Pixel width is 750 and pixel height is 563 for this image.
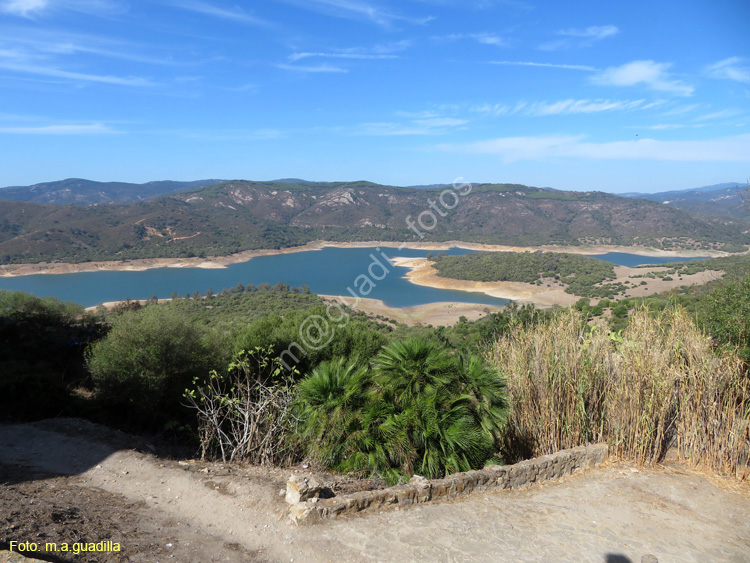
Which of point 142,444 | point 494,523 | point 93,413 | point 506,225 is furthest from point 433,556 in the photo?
point 506,225

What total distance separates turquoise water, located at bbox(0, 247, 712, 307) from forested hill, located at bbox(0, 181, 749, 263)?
964 centimetres

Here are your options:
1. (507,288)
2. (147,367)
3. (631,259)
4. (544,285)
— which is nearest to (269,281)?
(507,288)

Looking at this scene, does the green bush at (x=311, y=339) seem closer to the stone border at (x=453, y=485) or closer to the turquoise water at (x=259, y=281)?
the stone border at (x=453, y=485)

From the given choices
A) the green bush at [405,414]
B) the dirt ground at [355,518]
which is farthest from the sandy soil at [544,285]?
the green bush at [405,414]

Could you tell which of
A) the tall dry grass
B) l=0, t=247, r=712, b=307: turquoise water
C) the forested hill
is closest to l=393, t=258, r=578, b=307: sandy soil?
l=0, t=247, r=712, b=307: turquoise water

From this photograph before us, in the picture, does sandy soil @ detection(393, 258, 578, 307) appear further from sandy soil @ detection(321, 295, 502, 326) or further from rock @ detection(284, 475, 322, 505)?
rock @ detection(284, 475, 322, 505)

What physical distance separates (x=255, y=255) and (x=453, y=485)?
101771mm

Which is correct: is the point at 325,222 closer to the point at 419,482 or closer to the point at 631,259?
the point at 631,259

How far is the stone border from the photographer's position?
14.9 ft

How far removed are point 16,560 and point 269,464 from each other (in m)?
3.58

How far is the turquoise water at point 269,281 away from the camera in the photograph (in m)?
60.6

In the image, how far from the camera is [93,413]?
9.05 metres

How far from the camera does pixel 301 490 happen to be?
4566 millimetres

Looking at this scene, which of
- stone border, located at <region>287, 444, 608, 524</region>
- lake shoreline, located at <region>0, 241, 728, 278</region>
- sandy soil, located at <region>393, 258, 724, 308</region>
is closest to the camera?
stone border, located at <region>287, 444, 608, 524</region>
